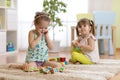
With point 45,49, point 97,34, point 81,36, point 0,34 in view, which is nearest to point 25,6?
point 0,34

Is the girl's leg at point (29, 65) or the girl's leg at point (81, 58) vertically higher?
the girl's leg at point (81, 58)

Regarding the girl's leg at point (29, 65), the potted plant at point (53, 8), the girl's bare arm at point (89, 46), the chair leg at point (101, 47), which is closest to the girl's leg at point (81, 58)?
the girl's bare arm at point (89, 46)

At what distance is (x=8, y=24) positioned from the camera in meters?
4.71

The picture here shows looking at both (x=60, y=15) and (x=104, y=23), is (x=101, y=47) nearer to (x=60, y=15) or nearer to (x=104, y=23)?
(x=104, y=23)

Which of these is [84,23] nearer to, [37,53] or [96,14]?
[37,53]

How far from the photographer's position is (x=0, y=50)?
444 centimetres

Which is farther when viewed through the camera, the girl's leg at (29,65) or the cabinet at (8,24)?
the cabinet at (8,24)

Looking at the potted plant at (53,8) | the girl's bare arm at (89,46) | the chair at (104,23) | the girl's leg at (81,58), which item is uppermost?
the potted plant at (53,8)

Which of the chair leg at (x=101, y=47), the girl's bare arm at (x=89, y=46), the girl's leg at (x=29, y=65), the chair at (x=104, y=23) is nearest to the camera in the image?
the girl's leg at (x=29, y=65)

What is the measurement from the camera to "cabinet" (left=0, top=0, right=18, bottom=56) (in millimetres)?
4488

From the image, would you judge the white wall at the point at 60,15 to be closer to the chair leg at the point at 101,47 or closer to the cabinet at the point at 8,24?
the cabinet at the point at 8,24

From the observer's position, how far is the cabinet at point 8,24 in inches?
177

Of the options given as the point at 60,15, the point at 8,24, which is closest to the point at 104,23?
the point at 60,15

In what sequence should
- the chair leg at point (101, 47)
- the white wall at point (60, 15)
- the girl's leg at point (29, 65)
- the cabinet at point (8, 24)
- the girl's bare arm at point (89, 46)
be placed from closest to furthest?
1. the girl's leg at point (29, 65)
2. the girl's bare arm at point (89, 46)
3. the cabinet at point (8, 24)
4. the chair leg at point (101, 47)
5. the white wall at point (60, 15)
